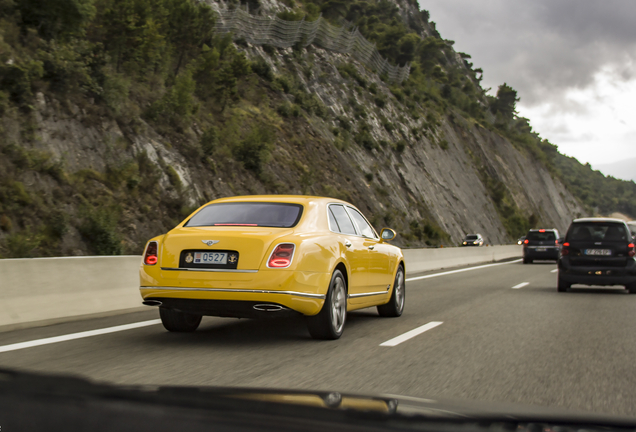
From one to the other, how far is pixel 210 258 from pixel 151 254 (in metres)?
0.76

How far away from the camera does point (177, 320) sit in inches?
305

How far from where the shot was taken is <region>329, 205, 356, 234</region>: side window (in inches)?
320

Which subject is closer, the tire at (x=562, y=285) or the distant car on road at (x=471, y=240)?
the tire at (x=562, y=285)

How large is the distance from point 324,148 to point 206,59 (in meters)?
10.3

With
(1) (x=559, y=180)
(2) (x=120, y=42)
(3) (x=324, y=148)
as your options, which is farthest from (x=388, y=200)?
(1) (x=559, y=180)

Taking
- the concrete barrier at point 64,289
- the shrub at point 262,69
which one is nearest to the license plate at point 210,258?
the concrete barrier at point 64,289

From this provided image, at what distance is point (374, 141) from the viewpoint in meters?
46.4

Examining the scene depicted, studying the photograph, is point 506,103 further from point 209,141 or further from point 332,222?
point 332,222

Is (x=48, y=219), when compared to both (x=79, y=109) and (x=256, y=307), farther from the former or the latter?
(x=256, y=307)

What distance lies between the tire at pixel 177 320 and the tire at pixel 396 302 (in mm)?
3023

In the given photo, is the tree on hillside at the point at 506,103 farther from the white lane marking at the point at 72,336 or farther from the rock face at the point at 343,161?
the white lane marking at the point at 72,336

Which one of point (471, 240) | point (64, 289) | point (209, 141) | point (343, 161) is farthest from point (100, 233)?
point (471, 240)

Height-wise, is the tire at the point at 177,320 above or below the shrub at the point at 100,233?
below

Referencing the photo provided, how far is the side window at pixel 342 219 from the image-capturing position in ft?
26.7
